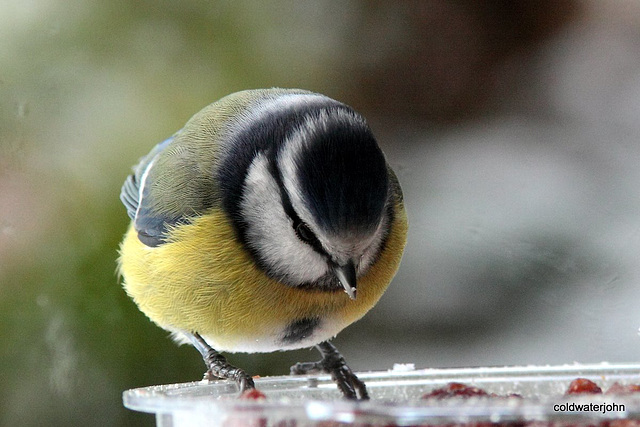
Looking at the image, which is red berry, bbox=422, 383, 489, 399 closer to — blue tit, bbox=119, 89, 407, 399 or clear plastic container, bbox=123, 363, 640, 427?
clear plastic container, bbox=123, 363, 640, 427

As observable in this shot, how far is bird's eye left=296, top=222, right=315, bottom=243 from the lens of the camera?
112 cm

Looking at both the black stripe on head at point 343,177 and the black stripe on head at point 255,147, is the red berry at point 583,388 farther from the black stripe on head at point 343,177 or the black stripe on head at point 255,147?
the black stripe on head at point 255,147

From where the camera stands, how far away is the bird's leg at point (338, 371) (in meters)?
1.10

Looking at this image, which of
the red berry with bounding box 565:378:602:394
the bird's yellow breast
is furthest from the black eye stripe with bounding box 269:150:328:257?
the red berry with bounding box 565:378:602:394

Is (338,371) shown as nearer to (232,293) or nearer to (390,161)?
(232,293)

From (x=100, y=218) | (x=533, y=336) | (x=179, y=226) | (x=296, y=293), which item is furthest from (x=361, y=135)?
(x=533, y=336)

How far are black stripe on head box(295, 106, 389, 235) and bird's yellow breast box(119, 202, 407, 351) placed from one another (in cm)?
20

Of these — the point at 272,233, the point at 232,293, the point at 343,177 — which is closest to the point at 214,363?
the point at 232,293

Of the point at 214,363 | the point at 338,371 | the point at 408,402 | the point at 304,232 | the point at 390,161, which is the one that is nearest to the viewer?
the point at 408,402

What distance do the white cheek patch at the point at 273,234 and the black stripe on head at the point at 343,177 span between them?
0.34 ft

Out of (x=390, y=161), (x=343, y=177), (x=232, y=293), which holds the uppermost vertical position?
(x=390, y=161)

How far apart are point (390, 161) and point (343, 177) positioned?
1106mm

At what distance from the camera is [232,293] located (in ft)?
3.98

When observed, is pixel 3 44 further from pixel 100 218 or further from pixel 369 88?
pixel 369 88
